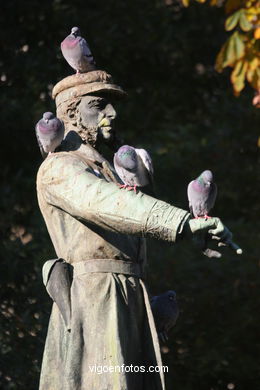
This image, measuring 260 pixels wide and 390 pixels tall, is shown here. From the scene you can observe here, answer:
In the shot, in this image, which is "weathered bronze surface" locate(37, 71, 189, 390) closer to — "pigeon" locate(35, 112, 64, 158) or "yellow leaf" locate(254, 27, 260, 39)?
"pigeon" locate(35, 112, 64, 158)

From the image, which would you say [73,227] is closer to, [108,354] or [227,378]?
[108,354]

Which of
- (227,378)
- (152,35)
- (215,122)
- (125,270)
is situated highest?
(152,35)

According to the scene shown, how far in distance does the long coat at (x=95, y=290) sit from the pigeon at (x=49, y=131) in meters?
0.05

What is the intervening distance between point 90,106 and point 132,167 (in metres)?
0.53

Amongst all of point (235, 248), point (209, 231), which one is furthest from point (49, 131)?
point (235, 248)

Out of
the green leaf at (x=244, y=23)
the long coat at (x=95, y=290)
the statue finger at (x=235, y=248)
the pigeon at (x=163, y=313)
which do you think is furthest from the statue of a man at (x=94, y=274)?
the green leaf at (x=244, y=23)

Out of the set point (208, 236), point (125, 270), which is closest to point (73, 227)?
point (125, 270)

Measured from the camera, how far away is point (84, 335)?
509 cm

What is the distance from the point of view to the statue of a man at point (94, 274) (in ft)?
16.3

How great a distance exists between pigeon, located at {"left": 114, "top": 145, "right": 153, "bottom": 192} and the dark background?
15.8ft

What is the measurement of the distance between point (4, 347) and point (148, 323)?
4903 millimetres

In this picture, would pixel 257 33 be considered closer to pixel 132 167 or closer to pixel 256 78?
pixel 256 78

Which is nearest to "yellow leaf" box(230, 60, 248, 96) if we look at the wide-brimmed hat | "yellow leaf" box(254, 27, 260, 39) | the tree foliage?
the tree foliage
